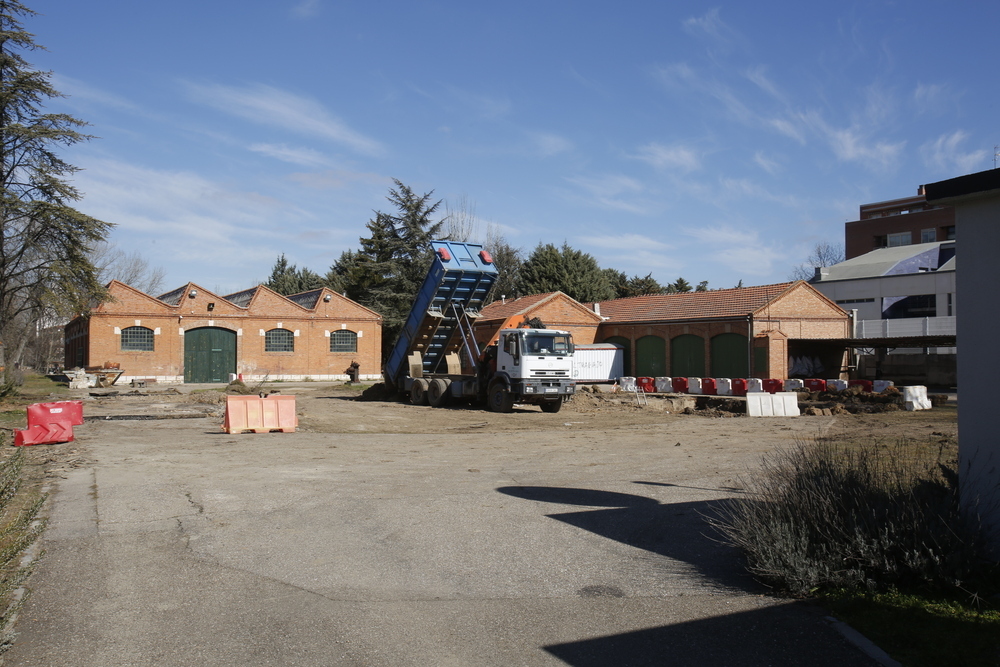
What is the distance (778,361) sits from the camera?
118 feet

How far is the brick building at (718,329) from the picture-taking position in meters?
36.2

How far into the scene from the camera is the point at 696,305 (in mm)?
40594

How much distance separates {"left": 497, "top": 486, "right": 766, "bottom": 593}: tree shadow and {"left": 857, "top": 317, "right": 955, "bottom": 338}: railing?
132ft

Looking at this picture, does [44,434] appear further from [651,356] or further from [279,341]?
[651,356]

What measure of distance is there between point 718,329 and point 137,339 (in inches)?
1232

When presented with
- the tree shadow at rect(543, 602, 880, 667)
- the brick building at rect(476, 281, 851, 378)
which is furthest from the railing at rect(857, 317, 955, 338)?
the tree shadow at rect(543, 602, 880, 667)

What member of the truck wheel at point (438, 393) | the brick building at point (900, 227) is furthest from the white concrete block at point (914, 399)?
the brick building at point (900, 227)

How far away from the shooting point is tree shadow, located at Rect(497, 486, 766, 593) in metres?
6.39

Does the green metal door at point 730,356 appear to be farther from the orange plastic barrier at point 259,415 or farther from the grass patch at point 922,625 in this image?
the grass patch at point 922,625

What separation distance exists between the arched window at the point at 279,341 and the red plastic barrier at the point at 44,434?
28656 mm

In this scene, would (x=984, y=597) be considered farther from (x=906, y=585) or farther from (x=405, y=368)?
(x=405, y=368)

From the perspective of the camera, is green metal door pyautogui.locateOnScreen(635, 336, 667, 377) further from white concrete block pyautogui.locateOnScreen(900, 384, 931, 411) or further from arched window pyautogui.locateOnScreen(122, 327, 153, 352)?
arched window pyautogui.locateOnScreen(122, 327, 153, 352)

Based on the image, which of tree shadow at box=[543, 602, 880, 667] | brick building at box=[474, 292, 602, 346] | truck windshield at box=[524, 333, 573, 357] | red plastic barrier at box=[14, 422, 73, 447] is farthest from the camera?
brick building at box=[474, 292, 602, 346]

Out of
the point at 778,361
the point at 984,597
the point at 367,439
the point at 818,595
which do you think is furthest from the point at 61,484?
the point at 778,361
